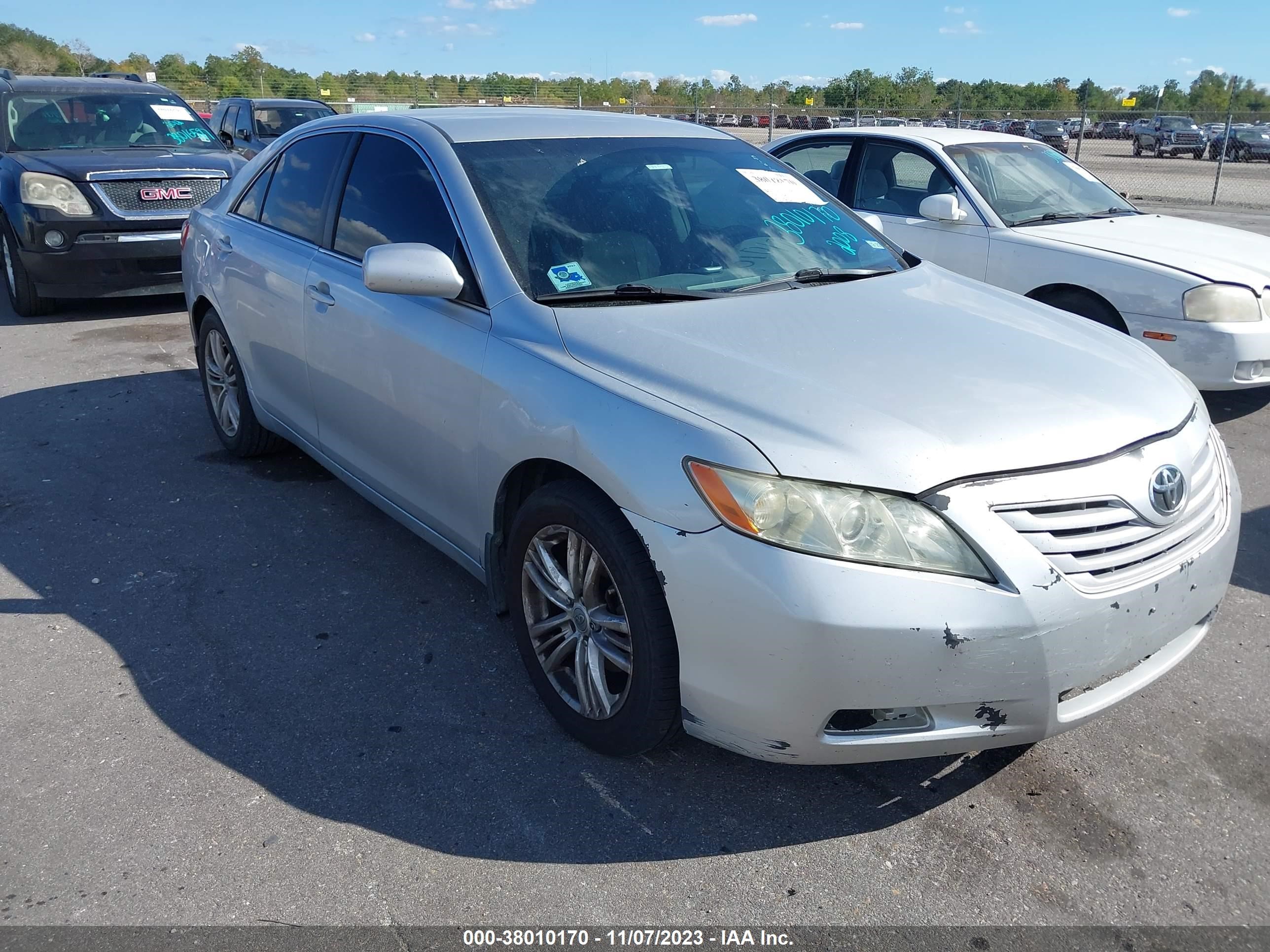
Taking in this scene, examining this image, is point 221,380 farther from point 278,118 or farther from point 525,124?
point 278,118

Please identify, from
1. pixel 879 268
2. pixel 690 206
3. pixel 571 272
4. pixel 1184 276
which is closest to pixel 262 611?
pixel 571 272

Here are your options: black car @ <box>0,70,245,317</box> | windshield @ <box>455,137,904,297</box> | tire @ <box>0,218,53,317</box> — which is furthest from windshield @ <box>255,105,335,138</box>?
windshield @ <box>455,137,904,297</box>

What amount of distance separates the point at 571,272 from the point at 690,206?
65cm

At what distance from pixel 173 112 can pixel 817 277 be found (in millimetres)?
8555

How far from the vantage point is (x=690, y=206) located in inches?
142

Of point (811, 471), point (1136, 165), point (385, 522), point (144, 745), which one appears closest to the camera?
point (811, 471)

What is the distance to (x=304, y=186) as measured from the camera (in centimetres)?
440

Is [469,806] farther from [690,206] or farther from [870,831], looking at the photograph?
[690,206]

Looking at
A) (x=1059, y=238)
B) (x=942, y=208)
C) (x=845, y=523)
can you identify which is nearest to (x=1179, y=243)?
(x=1059, y=238)

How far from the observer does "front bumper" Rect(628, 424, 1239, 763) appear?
7.43ft

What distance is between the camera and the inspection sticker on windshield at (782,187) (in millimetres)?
3924

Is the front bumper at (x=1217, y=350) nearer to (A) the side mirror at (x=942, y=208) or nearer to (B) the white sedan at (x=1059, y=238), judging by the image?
(B) the white sedan at (x=1059, y=238)

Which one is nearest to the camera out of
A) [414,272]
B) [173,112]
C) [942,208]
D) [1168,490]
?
[1168,490]

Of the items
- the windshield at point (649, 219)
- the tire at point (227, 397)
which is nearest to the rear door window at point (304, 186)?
the tire at point (227, 397)
